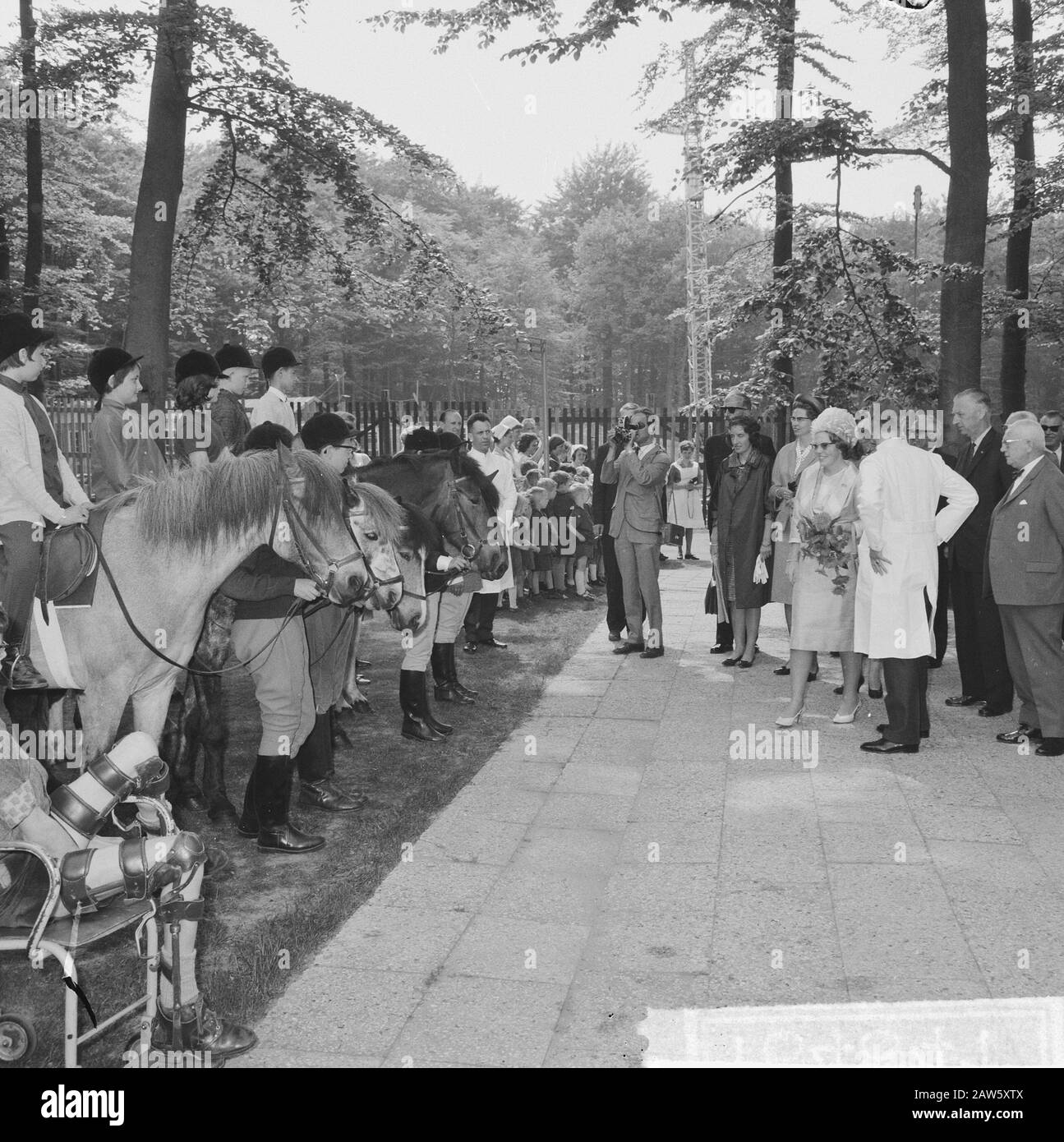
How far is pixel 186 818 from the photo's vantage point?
20.7 ft

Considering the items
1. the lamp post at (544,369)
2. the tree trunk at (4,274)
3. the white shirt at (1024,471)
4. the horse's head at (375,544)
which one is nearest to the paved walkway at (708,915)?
the horse's head at (375,544)

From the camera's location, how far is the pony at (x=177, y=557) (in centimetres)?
495

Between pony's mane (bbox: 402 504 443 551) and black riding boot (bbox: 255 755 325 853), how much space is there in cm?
167

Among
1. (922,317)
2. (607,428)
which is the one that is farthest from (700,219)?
(922,317)

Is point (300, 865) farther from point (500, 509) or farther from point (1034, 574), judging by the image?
point (500, 509)

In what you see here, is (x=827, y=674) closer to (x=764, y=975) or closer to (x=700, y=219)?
(x=764, y=975)

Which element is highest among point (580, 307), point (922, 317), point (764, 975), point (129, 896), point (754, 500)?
point (580, 307)

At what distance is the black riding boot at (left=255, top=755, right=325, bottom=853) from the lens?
5.79 meters

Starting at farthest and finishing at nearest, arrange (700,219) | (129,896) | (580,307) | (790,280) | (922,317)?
(580,307) < (700,219) < (922,317) < (790,280) < (129,896)

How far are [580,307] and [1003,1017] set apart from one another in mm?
54377

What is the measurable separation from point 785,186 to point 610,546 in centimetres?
751

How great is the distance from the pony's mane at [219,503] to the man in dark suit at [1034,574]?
4.93 meters

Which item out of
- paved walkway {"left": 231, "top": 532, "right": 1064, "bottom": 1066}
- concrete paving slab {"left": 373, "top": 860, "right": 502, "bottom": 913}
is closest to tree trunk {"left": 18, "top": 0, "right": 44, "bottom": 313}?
paved walkway {"left": 231, "top": 532, "right": 1064, "bottom": 1066}

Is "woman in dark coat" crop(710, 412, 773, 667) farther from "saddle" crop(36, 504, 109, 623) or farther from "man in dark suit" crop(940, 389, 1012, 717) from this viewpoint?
"saddle" crop(36, 504, 109, 623)
